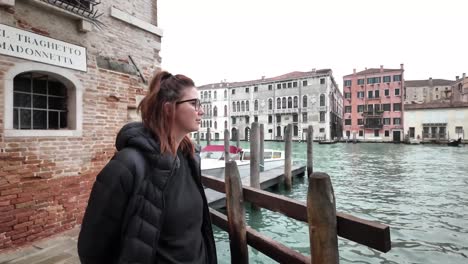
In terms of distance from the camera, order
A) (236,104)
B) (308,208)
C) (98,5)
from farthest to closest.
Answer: (236,104) < (98,5) < (308,208)

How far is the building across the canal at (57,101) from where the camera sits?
3.61 metres

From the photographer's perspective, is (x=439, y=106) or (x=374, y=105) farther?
(x=374, y=105)

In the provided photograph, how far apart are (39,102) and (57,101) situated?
0.93 ft

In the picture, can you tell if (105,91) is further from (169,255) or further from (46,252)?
(169,255)

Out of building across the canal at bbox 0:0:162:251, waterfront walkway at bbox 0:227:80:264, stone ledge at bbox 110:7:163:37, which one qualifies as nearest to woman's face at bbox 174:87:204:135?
waterfront walkway at bbox 0:227:80:264

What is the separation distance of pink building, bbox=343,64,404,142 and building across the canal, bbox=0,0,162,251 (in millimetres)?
42826

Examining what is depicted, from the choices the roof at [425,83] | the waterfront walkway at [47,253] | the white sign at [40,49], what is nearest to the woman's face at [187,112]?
the waterfront walkway at [47,253]

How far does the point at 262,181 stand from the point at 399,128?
41.6 m

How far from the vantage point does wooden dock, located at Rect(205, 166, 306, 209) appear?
6.90 m

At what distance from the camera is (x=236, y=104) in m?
53.7

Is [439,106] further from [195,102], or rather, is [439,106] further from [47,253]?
[195,102]

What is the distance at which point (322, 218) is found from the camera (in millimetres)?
1875

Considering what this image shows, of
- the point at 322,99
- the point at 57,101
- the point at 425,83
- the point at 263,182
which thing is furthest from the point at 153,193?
the point at 425,83

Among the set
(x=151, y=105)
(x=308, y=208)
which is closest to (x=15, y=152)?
(x=151, y=105)
